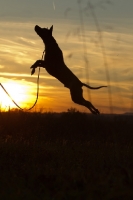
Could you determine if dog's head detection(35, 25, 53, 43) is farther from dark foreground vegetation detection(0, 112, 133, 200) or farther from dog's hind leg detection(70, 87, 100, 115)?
dark foreground vegetation detection(0, 112, 133, 200)

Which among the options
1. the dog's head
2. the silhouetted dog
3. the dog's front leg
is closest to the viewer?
the dog's front leg

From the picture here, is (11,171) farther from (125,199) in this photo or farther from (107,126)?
(107,126)

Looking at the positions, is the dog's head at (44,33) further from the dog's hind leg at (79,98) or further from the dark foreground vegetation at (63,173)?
the dark foreground vegetation at (63,173)

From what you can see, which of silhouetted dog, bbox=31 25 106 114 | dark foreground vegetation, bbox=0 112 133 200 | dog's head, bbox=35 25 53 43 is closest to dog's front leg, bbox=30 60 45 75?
silhouetted dog, bbox=31 25 106 114

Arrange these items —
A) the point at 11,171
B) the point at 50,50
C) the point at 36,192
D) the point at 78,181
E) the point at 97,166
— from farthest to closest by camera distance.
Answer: the point at 50,50 < the point at 97,166 < the point at 11,171 < the point at 78,181 < the point at 36,192

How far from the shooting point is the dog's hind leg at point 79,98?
12328mm

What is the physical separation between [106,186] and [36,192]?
98cm

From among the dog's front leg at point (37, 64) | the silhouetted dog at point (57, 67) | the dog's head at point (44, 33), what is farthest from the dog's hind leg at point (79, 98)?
the dog's head at point (44, 33)

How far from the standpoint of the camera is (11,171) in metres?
8.70

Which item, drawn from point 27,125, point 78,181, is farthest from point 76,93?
point 27,125

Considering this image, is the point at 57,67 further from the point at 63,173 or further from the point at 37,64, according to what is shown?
the point at 63,173

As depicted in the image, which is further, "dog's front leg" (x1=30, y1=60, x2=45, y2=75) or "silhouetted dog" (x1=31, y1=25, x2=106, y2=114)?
"silhouetted dog" (x1=31, y1=25, x2=106, y2=114)

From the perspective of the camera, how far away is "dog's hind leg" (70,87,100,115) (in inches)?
485

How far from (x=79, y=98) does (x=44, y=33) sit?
185 centimetres
